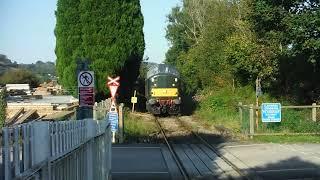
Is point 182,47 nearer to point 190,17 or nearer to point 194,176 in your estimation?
point 190,17

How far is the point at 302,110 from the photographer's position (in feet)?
96.1

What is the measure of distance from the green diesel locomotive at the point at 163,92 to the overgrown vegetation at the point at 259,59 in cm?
206

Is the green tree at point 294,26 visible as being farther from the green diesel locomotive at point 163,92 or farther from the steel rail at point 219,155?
the green diesel locomotive at point 163,92

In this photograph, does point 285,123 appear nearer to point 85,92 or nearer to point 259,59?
point 259,59

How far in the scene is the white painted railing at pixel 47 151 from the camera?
362 centimetres

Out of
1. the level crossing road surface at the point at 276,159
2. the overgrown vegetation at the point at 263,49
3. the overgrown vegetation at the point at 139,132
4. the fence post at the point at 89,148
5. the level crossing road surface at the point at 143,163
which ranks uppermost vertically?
the overgrown vegetation at the point at 263,49

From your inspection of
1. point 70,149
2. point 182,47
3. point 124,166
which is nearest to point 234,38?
point 124,166

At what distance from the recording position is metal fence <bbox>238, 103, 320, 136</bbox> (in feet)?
89.5

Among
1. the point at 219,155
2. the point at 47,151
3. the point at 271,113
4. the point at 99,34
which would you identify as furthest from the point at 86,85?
the point at 99,34

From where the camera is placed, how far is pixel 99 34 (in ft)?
136

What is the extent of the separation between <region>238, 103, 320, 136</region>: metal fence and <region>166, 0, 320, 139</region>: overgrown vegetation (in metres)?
0.04

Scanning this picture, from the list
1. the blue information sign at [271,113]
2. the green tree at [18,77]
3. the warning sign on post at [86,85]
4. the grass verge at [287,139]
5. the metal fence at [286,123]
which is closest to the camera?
the warning sign on post at [86,85]

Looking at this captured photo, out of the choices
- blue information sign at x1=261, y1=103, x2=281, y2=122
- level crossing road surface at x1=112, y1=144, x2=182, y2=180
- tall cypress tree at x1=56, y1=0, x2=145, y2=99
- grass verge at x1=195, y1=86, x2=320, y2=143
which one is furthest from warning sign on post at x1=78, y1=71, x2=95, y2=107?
tall cypress tree at x1=56, y1=0, x2=145, y2=99

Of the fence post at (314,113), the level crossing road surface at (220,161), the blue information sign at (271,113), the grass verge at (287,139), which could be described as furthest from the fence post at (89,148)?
the fence post at (314,113)
